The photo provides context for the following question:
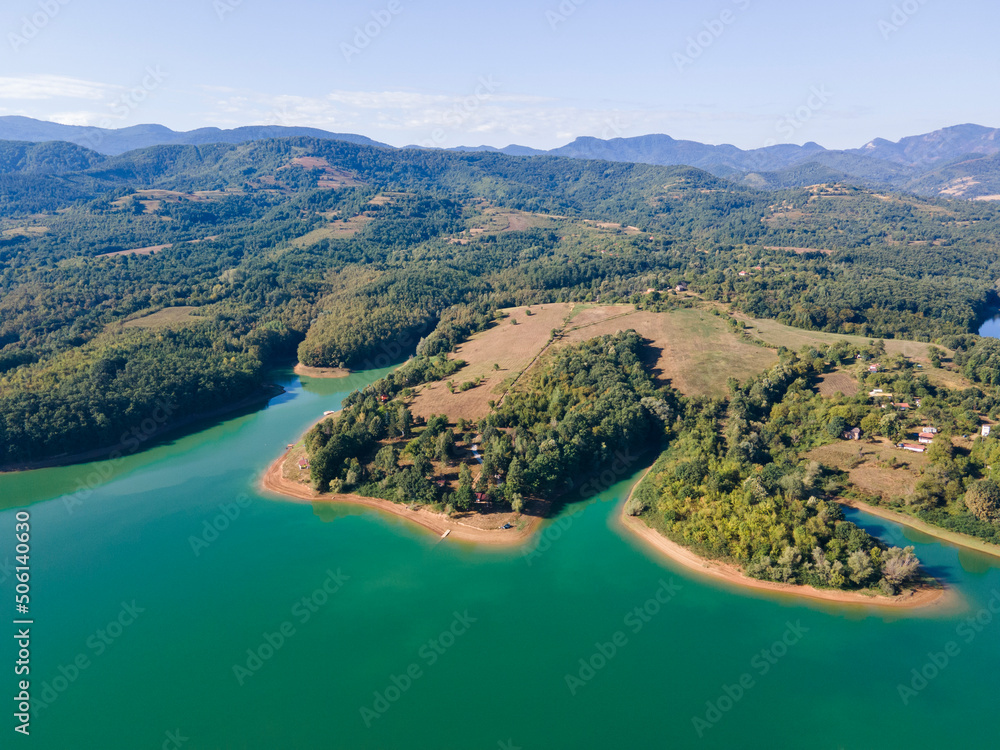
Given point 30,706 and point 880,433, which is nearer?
point 30,706

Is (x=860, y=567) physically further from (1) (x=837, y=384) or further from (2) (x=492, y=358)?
(2) (x=492, y=358)

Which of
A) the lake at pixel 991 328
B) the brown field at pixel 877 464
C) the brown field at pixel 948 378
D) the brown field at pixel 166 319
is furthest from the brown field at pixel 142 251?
the lake at pixel 991 328

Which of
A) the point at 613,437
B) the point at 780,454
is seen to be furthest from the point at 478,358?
the point at 780,454

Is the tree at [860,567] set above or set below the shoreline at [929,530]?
above

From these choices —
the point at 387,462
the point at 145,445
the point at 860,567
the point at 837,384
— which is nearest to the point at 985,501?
the point at 860,567

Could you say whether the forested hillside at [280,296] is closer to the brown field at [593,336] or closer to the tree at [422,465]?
the brown field at [593,336]

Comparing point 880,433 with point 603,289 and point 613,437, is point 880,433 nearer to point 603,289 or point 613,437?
point 613,437

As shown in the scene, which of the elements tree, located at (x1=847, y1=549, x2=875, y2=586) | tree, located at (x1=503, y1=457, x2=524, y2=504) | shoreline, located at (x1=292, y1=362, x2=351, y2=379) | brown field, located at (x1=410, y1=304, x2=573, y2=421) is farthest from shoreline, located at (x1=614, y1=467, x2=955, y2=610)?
shoreline, located at (x1=292, y1=362, x2=351, y2=379)
